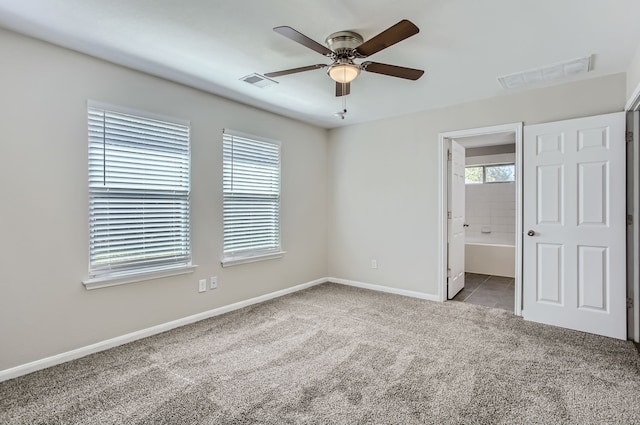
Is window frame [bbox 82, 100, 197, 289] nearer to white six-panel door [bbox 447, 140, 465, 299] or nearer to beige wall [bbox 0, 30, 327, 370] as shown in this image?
beige wall [bbox 0, 30, 327, 370]

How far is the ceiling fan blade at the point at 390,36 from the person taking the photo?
177cm

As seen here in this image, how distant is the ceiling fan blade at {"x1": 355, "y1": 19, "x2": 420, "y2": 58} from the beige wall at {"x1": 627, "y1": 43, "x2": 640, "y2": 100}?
1993 mm

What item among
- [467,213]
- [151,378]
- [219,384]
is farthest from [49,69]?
[467,213]

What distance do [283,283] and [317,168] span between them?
5.82ft

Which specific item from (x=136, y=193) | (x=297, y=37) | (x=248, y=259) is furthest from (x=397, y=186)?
(x=136, y=193)

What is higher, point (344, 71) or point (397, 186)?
point (344, 71)

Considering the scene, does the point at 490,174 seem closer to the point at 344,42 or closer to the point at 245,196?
the point at 245,196

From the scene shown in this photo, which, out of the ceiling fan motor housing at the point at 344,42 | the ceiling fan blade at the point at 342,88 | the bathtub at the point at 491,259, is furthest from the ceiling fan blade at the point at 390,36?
the bathtub at the point at 491,259

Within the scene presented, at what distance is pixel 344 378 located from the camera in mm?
2279

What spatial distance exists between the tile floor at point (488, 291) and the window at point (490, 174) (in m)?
2.02

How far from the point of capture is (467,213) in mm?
6715

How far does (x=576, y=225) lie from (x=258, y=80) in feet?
11.0

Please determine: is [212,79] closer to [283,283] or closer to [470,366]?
[283,283]

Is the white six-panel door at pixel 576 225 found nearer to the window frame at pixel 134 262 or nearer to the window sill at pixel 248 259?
the window sill at pixel 248 259
